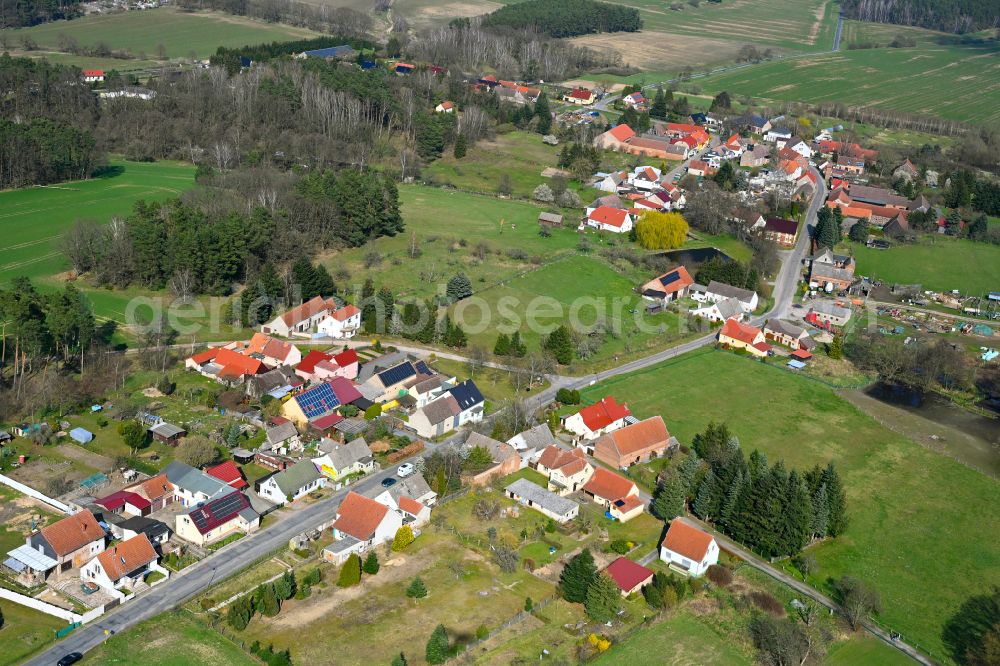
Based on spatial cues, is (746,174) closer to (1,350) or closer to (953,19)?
(1,350)

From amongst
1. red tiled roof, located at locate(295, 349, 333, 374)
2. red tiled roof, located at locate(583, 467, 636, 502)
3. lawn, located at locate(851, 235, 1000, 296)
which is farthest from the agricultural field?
red tiled roof, located at locate(583, 467, 636, 502)

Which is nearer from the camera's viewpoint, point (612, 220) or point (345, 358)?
point (345, 358)

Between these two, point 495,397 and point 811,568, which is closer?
point 811,568

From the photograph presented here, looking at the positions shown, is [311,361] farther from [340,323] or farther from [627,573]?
[627,573]

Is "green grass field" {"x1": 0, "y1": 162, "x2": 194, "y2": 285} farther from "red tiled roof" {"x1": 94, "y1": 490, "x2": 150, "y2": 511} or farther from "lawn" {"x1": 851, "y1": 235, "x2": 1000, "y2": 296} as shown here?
"lawn" {"x1": 851, "y1": 235, "x2": 1000, "y2": 296}

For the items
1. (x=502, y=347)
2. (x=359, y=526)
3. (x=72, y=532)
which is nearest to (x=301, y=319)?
(x=502, y=347)

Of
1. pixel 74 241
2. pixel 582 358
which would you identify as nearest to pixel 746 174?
pixel 582 358

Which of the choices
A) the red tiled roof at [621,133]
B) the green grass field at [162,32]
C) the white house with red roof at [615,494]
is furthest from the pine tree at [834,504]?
the green grass field at [162,32]
